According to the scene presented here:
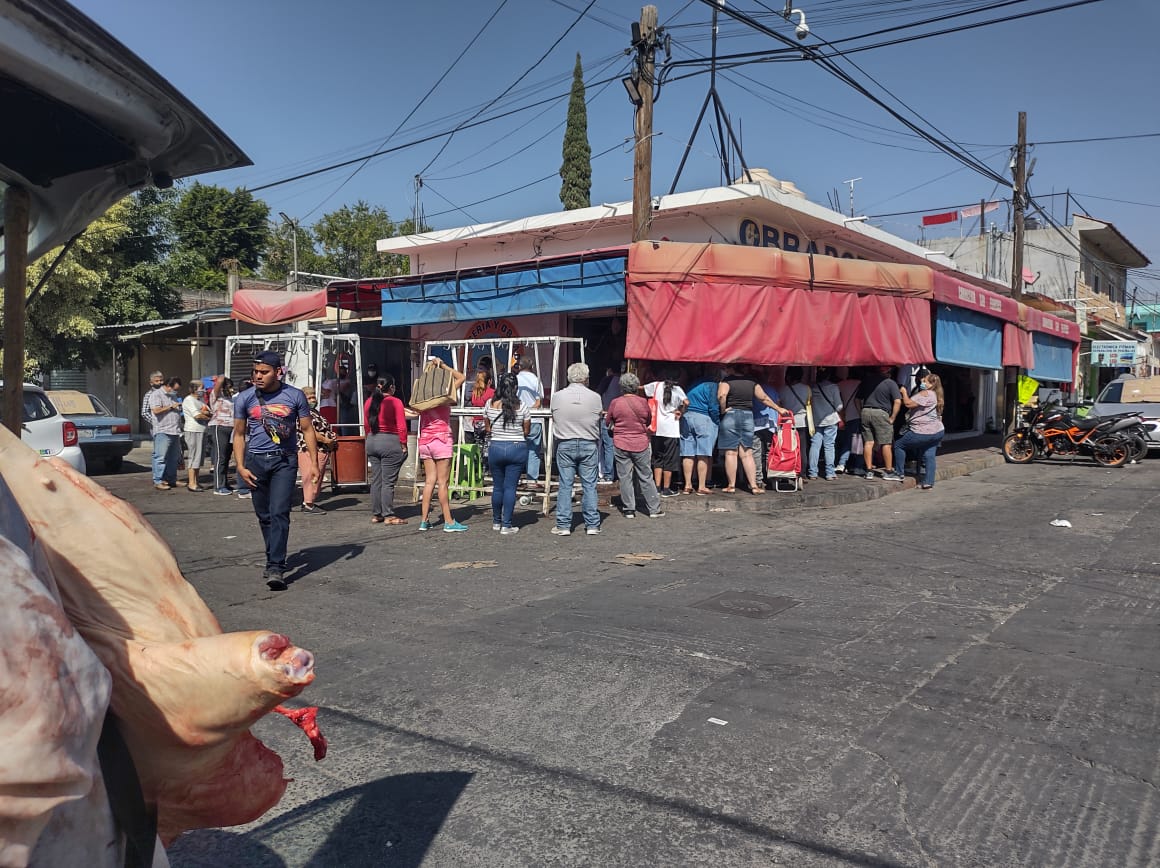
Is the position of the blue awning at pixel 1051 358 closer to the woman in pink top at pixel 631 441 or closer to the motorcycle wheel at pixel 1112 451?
the motorcycle wheel at pixel 1112 451

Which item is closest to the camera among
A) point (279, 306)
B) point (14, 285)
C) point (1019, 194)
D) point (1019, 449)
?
point (14, 285)

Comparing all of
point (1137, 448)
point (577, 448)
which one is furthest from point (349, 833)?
point (1137, 448)

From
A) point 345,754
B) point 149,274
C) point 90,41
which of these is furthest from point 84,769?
point 149,274

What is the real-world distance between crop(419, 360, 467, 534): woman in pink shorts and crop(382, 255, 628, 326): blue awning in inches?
130

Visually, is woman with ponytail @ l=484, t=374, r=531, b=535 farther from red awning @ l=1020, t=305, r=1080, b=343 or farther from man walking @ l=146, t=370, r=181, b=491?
red awning @ l=1020, t=305, r=1080, b=343

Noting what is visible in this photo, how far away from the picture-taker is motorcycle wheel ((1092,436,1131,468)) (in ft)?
49.7

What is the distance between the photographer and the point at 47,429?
10641mm

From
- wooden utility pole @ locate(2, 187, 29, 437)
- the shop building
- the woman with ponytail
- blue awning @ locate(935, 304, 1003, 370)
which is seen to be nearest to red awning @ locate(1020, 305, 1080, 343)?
the shop building

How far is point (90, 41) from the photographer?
2197 mm

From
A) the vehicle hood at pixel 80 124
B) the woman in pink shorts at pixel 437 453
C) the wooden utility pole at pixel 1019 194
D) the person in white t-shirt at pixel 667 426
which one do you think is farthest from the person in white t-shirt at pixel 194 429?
the wooden utility pole at pixel 1019 194

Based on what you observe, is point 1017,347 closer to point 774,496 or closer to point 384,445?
point 774,496

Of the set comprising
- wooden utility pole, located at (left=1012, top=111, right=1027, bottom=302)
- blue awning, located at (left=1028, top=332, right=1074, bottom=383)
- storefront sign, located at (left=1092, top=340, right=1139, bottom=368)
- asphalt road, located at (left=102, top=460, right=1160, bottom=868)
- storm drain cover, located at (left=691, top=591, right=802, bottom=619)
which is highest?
wooden utility pole, located at (left=1012, top=111, right=1027, bottom=302)

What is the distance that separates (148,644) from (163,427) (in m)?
12.4

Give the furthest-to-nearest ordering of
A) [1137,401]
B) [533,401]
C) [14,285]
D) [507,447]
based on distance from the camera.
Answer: [1137,401] < [533,401] < [507,447] < [14,285]
